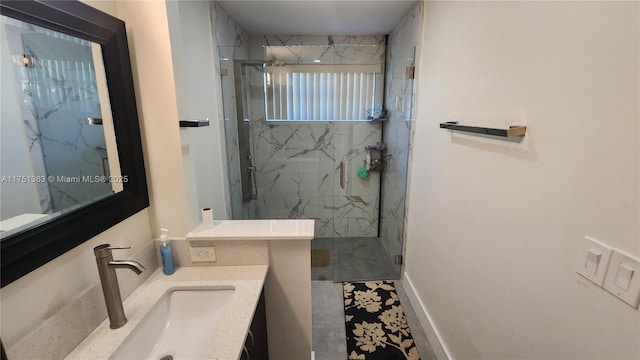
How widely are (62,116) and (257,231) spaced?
85cm

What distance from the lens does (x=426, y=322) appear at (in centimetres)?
201

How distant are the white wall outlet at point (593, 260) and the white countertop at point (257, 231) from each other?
3.15 ft

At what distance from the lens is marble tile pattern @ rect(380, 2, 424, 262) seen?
231cm

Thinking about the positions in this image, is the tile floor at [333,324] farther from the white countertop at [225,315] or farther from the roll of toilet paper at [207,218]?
the roll of toilet paper at [207,218]

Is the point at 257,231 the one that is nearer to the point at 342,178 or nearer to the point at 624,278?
the point at 624,278

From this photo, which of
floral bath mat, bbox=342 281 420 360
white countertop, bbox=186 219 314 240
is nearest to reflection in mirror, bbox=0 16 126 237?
white countertop, bbox=186 219 314 240

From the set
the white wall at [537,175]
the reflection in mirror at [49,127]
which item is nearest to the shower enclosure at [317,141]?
the white wall at [537,175]

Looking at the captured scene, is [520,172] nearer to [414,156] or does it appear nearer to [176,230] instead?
[414,156]

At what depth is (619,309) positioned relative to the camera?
0.73 m

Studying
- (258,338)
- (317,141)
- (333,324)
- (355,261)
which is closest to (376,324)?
(333,324)

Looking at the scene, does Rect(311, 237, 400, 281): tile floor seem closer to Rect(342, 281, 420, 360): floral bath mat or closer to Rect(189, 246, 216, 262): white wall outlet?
Rect(342, 281, 420, 360): floral bath mat

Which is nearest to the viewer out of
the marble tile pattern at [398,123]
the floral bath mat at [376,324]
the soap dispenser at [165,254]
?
the soap dispenser at [165,254]

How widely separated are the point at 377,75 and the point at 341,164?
1.04 m

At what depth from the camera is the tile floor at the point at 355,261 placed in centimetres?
277
